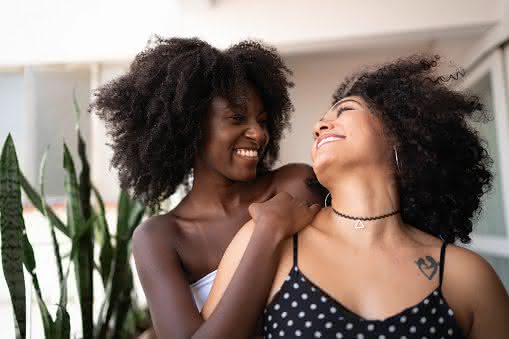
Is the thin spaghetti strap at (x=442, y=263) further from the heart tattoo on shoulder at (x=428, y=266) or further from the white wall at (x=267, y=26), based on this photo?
the white wall at (x=267, y=26)

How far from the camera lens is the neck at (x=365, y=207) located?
1310 mm

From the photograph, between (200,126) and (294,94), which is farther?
(294,94)

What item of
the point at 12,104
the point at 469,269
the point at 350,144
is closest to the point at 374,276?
the point at 469,269

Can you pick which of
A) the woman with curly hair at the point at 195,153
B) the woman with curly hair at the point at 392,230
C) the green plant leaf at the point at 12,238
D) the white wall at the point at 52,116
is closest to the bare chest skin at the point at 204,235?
the woman with curly hair at the point at 195,153

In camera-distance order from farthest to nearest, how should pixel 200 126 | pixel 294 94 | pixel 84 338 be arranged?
pixel 294 94
pixel 84 338
pixel 200 126

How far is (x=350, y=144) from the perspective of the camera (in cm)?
129

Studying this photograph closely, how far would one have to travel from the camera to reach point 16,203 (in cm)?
183

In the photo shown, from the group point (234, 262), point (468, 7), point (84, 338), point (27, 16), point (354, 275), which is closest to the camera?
point (354, 275)

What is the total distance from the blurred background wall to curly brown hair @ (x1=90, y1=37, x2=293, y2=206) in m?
1.63

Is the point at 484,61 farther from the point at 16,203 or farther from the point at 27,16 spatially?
the point at 27,16

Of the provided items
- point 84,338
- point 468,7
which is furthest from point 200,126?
point 468,7

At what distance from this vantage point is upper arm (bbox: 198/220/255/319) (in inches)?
51.8

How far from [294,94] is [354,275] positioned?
3.73m

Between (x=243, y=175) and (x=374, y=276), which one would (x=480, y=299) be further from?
(x=243, y=175)
